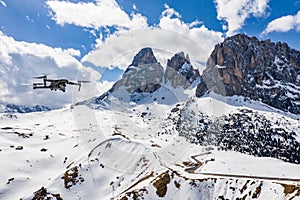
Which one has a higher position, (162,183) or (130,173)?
(130,173)

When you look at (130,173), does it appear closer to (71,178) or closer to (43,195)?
(71,178)

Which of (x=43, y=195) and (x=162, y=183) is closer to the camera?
(x=43, y=195)

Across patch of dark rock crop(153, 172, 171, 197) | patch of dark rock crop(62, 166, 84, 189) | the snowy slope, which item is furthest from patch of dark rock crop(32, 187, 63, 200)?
patch of dark rock crop(153, 172, 171, 197)

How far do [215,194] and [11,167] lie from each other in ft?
259

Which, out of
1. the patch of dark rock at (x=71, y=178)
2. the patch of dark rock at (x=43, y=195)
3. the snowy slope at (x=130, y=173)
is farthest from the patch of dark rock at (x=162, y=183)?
the patch of dark rock at (x=43, y=195)

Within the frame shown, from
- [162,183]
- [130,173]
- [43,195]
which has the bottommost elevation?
[43,195]

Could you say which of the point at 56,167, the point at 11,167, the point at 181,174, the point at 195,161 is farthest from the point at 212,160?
the point at 11,167

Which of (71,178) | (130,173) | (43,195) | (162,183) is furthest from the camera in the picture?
(130,173)

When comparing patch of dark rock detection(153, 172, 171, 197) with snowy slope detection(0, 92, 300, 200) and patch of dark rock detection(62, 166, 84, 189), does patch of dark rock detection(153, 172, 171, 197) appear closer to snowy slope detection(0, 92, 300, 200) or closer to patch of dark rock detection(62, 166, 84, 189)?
snowy slope detection(0, 92, 300, 200)

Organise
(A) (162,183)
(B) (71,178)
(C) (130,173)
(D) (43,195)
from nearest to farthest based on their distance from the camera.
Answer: (D) (43,195) < (A) (162,183) < (B) (71,178) < (C) (130,173)

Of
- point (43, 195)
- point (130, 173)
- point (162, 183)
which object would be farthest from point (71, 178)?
point (162, 183)

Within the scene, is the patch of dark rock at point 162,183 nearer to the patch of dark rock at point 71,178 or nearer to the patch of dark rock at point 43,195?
the patch of dark rock at point 71,178

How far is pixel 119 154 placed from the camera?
12250 centimetres

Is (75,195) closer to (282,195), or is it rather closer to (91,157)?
(91,157)
